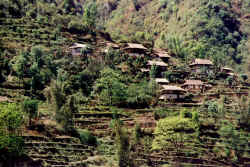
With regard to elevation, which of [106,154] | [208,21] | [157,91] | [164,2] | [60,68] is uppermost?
[164,2]

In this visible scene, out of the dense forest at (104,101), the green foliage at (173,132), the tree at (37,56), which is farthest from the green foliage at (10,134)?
the tree at (37,56)

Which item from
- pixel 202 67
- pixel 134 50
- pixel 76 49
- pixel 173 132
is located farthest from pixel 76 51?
pixel 173 132

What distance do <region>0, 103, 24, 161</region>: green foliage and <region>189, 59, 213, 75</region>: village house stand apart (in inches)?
2030

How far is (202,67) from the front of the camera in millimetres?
75312

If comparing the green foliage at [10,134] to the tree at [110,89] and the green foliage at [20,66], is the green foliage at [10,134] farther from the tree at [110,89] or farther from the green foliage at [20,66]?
the tree at [110,89]

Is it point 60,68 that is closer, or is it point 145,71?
point 60,68

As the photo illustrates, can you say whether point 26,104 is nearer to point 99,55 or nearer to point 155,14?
point 99,55

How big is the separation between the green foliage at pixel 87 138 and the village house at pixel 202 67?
4284 cm

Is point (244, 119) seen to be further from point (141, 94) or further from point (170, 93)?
point (141, 94)

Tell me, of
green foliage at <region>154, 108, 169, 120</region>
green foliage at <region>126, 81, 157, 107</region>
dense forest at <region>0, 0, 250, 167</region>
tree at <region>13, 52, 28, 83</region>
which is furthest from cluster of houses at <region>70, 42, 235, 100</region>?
tree at <region>13, 52, 28, 83</region>

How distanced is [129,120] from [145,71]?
20.0 metres

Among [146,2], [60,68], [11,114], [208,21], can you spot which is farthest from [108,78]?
[146,2]

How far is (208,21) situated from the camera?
377 feet

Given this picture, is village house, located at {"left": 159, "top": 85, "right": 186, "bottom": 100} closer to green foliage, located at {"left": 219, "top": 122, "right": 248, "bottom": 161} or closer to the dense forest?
the dense forest
